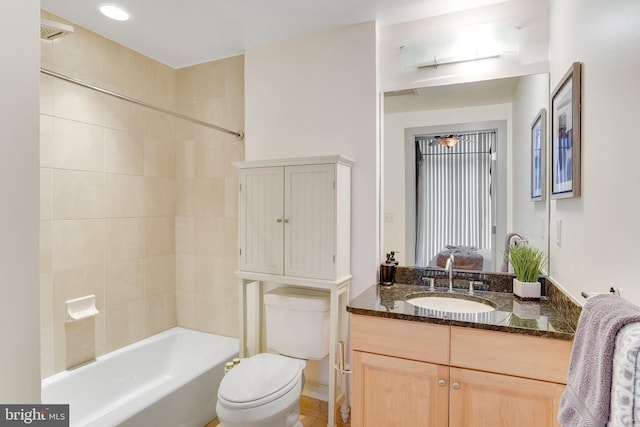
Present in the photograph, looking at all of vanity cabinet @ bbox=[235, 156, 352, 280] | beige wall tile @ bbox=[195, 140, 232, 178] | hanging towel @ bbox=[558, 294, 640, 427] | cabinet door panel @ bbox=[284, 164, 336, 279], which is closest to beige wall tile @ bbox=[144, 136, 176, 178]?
beige wall tile @ bbox=[195, 140, 232, 178]

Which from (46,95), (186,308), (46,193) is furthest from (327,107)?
(186,308)

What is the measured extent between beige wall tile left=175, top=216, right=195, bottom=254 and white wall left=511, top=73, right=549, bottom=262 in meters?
2.31

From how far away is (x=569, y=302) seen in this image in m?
1.43

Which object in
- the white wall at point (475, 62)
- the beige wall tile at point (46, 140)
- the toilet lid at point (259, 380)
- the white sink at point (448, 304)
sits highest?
the white wall at point (475, 62)

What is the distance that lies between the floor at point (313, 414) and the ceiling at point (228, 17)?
8.05ft

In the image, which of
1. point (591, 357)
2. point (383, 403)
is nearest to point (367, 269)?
point (383, 403)

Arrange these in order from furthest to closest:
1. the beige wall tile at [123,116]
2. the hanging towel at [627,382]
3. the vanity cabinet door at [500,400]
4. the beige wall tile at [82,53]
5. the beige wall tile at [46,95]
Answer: the beige wall tile at [123,116], the beige wall tile at [82,53], the beige wall tile at [46,95], the vanity cabinet door at [500,400], the hanging towel at [627,382]

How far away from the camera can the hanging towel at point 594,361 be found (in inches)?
29.4

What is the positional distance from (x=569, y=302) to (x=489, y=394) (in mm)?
508

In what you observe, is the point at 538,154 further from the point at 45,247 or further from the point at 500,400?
the point at 45,247

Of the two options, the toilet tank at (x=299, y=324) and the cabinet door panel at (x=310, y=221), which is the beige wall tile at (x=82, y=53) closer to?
the cabinet door panel at (x=310, y=221)

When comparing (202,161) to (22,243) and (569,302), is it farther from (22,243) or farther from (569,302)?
(569,302)

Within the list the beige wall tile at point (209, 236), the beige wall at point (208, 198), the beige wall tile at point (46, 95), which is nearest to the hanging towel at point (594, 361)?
the beige wall at point (208, 198)

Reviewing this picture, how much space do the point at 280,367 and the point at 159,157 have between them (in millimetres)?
1854
